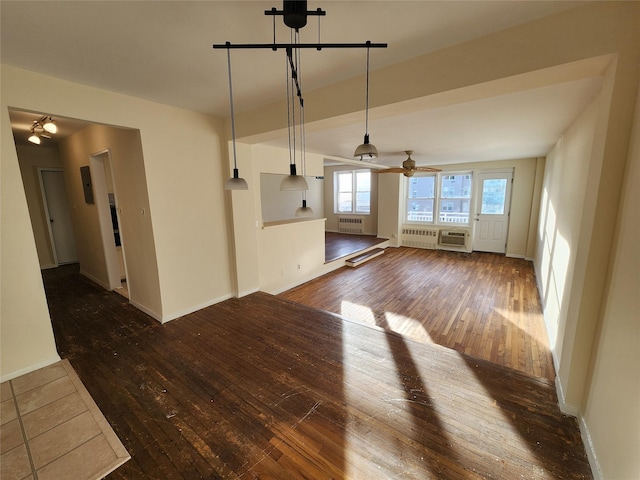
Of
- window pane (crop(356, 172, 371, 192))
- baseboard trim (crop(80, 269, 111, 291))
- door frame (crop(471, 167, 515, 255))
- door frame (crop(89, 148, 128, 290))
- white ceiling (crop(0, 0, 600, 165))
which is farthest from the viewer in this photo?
window pane (crop(356, 172, 371, 192))

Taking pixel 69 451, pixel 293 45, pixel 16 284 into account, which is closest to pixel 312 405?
pixel 69 451

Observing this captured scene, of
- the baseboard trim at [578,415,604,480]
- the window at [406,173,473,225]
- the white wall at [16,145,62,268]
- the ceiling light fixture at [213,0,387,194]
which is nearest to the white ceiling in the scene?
the ceiling light fixture at [213,0,387,194]

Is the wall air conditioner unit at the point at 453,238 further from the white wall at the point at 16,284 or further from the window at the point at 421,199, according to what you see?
the white wall at the point at 16,284

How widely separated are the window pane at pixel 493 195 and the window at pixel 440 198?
39 cm

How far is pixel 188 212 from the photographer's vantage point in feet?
11.3

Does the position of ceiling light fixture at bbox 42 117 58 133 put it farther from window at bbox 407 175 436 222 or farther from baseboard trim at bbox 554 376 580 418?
window at bbox 407 175 436 222

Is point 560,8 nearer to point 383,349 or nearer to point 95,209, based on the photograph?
point 383,349

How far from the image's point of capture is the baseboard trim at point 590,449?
4.63 ft

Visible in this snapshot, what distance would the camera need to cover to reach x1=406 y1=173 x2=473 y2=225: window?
7.73 metres

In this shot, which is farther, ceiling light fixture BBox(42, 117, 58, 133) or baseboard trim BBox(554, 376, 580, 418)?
ceiling light fixture BBox(42, 117, 58, 133)

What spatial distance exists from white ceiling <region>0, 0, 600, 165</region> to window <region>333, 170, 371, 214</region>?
6.51 meters

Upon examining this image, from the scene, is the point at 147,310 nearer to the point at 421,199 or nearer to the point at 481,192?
the point at 421,199

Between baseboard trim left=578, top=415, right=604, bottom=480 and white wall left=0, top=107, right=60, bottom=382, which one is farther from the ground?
white wall left=0, top=107, right=60, bottom=382

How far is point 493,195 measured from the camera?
23.8 feet
